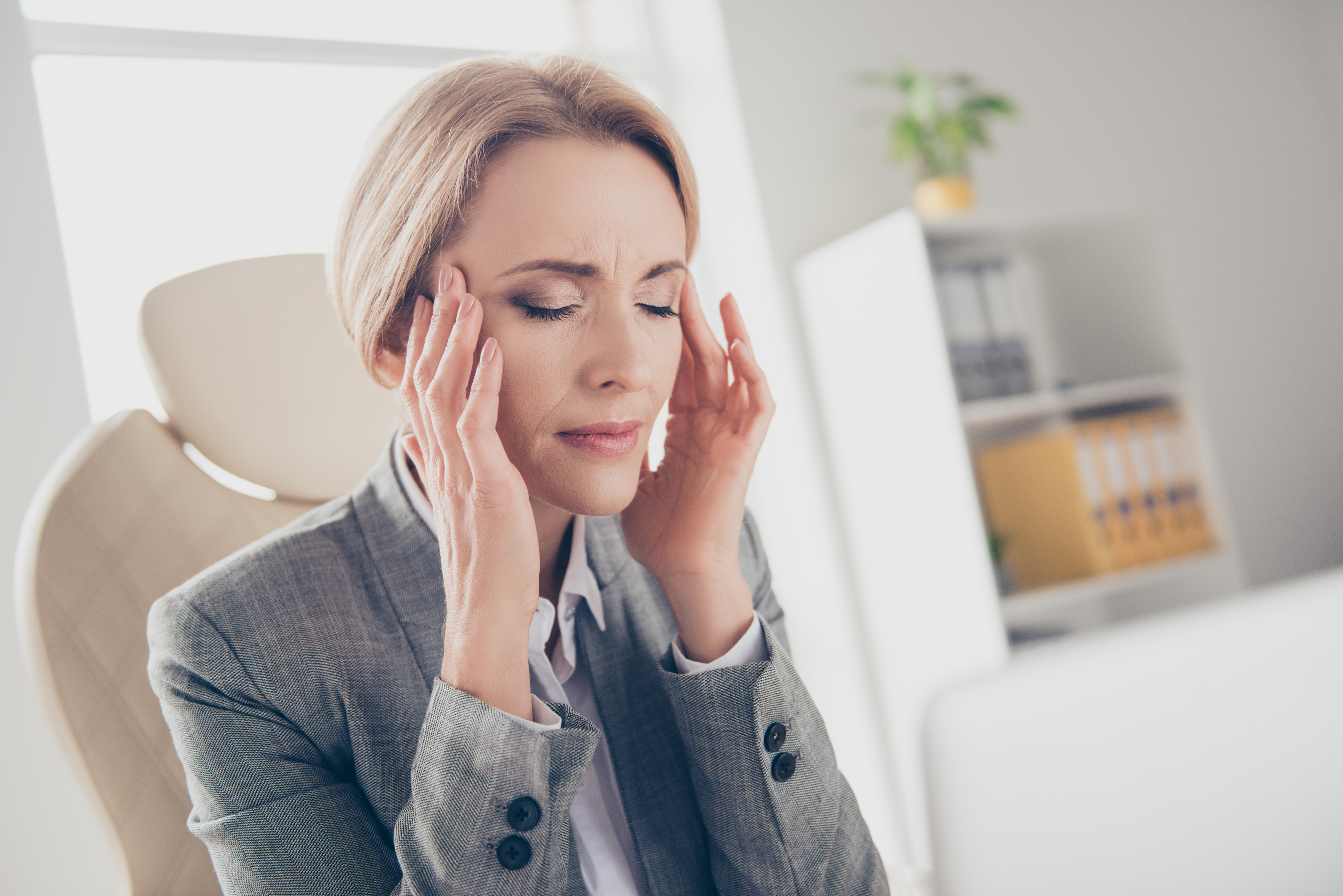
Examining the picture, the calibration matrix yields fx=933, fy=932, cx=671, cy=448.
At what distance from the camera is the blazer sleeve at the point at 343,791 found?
0.69 m

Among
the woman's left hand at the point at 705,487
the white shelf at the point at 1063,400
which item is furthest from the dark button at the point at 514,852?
the white shelf at the point at 1063,400

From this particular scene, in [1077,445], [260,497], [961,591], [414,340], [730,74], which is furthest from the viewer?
[730,74]

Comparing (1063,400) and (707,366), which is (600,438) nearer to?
(707,366)

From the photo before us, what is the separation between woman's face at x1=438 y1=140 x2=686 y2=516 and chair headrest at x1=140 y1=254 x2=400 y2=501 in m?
0.36

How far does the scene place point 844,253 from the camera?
243cm

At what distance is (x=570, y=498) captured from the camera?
83 centimetres

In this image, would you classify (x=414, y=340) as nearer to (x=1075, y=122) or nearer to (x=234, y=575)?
(x=234, y=575)

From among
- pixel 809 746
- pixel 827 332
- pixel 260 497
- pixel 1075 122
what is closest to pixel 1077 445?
pixel 827 332

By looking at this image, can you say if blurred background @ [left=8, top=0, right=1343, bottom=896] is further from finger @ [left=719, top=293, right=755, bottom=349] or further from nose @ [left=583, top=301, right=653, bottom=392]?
nose @ [left=583, top=301, right=653, bottom=392]

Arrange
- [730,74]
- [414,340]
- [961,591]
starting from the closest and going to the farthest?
[414,340] < [961,591] < [730,74]

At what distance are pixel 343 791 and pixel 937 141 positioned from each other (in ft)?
7.68

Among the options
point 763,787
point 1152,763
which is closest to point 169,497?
point 763,787

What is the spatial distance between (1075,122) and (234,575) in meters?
3.19

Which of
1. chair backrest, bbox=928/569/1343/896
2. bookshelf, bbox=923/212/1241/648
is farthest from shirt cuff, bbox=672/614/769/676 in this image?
bookshelf, bbox=923/212/1241/648
